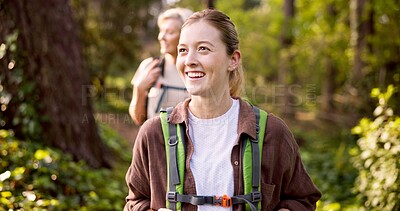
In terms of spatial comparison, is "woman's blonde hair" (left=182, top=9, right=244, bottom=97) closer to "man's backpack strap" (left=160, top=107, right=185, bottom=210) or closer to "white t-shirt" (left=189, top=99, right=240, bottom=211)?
"white t-shirt" (left=189, top=99, right=240, bottom=211)

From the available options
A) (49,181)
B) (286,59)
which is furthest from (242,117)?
(286,59)

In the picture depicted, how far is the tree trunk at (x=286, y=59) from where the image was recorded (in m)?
15.6

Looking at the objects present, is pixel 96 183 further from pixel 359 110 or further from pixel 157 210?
pixel 359 110

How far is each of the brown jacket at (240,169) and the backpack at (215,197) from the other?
0.02 m

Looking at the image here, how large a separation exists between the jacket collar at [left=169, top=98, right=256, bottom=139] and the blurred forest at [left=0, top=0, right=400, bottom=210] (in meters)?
0.77

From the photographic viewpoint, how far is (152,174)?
2.03 metres

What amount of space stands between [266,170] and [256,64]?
1877 centimetres

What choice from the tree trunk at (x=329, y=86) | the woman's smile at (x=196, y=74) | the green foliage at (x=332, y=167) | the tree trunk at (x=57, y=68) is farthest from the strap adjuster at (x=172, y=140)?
the tree trunk at (x=329, y=86)

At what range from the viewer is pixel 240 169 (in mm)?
1950

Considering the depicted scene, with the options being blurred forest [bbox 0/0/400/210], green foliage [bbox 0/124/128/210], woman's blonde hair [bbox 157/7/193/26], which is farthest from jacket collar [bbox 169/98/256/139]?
green foliage [bbox 0/124/128/210]

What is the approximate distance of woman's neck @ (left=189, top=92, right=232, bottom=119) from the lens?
2.07 metres

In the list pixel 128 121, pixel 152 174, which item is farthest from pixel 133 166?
pixel 128 121

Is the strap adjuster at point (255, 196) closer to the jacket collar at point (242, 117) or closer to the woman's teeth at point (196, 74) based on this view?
the jacket collar at point (242, 117)

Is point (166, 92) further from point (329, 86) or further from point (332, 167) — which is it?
point (329, 86)
